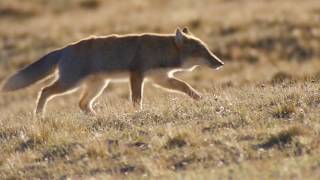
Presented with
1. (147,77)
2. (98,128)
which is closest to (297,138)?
(98,128)

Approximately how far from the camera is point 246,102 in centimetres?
1098

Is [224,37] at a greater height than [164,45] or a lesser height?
lesser

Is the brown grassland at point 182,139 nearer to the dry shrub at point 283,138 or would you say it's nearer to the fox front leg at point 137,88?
the dry shrub at point 283,138

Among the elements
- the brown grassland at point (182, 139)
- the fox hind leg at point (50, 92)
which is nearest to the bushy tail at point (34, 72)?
the fox hind leg at point (50, 92)

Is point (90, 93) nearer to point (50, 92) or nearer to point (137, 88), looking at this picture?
point (50, 92)

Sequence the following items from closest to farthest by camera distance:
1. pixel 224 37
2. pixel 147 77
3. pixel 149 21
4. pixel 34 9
Answer: pixel 147 77, pixel 224 37, pixel 149 21, pixel 34 9

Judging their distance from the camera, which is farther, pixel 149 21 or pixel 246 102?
pixel 149 21

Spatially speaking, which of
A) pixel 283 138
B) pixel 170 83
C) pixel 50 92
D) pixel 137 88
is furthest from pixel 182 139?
pixel 50 92

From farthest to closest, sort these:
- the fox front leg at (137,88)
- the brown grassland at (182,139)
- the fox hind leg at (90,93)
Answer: the fox hind leg at (90,93) < the fox front leg at (137,88) < the brown grassland at (182,139)

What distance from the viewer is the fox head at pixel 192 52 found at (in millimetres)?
13188

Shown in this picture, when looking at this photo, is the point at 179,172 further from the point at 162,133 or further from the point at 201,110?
the point at 201,110

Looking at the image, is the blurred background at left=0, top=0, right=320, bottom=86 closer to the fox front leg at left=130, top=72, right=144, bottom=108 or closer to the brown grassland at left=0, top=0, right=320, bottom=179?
the fox front leg at left=130, top=72, right=144, bottom=108

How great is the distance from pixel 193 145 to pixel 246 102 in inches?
77.3

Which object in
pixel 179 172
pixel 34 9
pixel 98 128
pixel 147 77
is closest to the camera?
pixel 179 172
